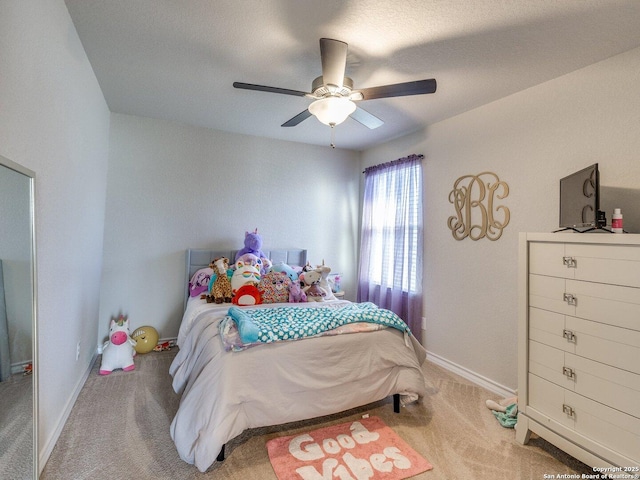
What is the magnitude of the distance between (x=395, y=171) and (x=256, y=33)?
7.68 ft

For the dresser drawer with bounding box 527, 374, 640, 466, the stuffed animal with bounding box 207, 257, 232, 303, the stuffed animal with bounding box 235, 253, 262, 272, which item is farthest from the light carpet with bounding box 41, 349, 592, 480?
the stuffed animal with bounding box 235, 253, 262, 272

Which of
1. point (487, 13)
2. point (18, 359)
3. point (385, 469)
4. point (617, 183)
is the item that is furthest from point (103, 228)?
point (617, 183)

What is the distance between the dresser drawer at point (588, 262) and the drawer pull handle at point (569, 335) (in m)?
0.32

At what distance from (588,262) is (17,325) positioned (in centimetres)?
278

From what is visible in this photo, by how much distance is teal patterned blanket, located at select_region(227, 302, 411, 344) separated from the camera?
180 cm

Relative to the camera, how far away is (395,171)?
12.1 feet

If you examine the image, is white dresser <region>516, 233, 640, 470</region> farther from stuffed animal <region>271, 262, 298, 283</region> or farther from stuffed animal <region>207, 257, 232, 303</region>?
stuffed animal <region>207, 257, 232, 303</region>

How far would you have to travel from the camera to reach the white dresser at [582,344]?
1448 millimetres

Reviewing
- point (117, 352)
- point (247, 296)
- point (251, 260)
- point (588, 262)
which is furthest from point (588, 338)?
point (117, 352)

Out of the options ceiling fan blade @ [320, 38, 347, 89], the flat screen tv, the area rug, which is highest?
ceiling fan blade @ [320, 38, 347, 89]

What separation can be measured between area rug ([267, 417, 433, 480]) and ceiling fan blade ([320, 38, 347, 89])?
223cm

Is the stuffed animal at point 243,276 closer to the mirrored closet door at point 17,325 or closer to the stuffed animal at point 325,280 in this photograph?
the stuffed animal at point 325,280

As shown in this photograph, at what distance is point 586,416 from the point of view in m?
1.60

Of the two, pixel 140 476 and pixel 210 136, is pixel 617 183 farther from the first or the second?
pixel 210 136
